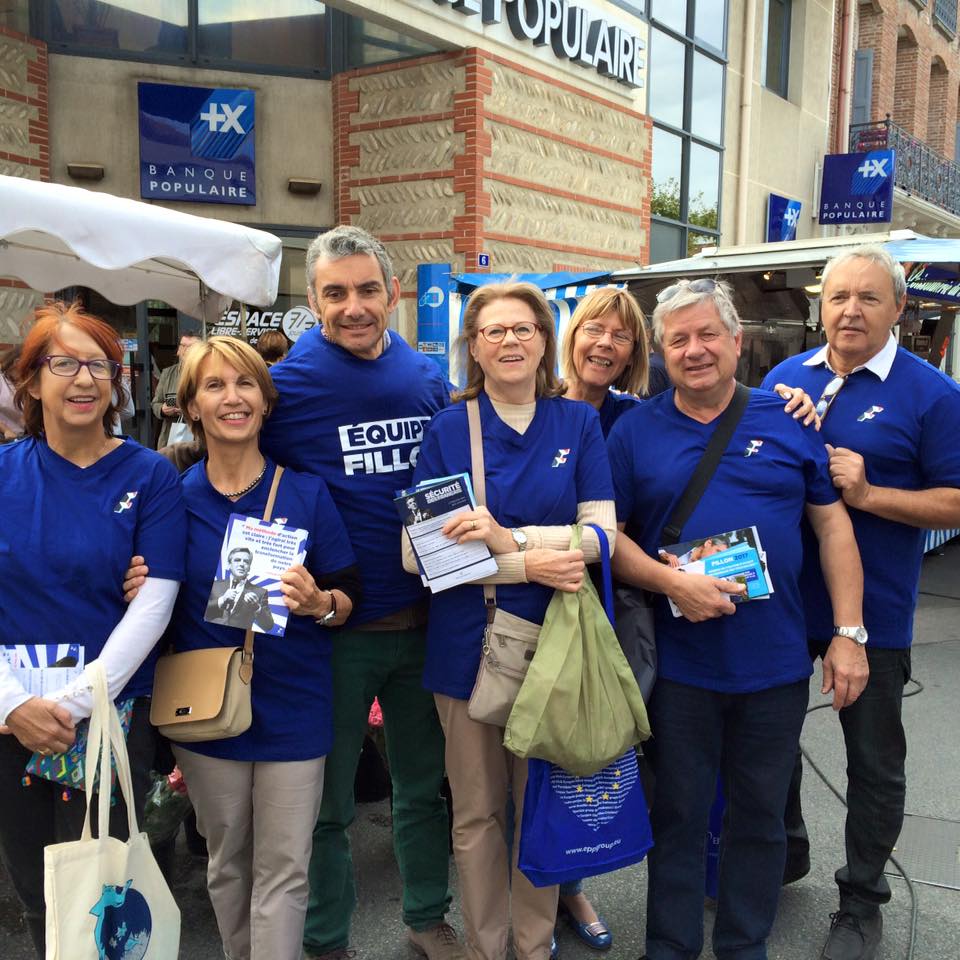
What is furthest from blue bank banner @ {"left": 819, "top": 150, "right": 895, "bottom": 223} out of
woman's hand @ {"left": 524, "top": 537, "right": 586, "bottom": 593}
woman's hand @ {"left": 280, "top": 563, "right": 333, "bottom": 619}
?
woman's hand @ {"left": 280, "top": 563, "right": 333, "bottom": 619}

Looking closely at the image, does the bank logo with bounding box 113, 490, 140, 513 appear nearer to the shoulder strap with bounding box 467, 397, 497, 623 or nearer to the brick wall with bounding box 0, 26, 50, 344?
the shoulder strap with bounding box 467, 397, 497, 623

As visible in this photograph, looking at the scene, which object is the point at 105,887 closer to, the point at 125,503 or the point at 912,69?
the point at 125,503

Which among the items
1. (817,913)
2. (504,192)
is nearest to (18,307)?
(504,192)

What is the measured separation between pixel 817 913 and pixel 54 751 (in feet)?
8.40

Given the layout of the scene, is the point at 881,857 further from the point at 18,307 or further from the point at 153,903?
the point at 18,307

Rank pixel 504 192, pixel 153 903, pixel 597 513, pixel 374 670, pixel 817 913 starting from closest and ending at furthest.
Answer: pixel 153 903, pixel 597 513, pixel 374 670, pixel 817 913, pixel 504 192

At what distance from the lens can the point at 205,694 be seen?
2287 millimetres

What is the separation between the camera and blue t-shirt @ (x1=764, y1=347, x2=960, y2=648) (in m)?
2.65

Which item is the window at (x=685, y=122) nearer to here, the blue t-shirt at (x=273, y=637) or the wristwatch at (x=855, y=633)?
the wristwatch at (x=855, y=633)

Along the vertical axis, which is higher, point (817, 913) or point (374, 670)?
point (374, 670)

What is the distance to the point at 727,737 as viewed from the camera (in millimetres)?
2584

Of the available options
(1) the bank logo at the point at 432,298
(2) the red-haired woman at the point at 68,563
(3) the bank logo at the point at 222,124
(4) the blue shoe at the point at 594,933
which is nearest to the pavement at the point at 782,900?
(4) the blue shoe at the point at 594,933

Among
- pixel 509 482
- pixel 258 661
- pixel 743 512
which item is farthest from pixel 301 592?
pixel 743 512


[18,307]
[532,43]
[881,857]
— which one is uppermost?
[532,43]
